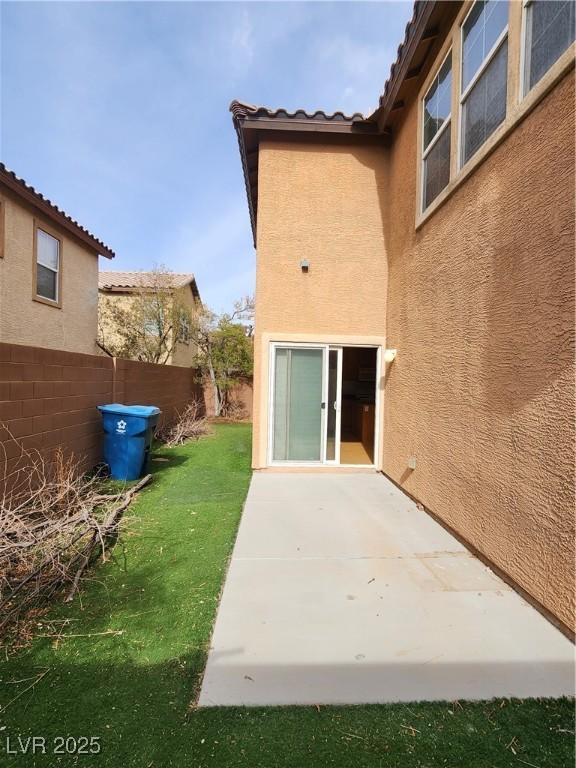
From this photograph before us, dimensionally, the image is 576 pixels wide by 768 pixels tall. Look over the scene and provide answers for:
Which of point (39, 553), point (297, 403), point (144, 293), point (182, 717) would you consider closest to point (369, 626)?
point (182, 717)

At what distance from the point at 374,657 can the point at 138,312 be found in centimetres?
1511

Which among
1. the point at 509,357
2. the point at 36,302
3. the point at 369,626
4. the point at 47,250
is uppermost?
the point at 47,250

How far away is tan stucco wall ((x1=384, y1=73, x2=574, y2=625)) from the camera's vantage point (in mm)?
2934

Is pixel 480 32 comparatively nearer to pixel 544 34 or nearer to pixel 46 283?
pixel 544 34

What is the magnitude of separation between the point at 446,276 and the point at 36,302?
10138 millimetres

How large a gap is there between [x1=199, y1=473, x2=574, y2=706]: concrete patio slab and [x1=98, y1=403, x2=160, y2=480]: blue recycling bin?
290 cm

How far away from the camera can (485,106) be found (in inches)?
166

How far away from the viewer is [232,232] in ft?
49.1

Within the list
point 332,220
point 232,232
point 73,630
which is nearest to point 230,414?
point 232,232

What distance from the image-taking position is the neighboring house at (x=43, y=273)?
27.9 ft

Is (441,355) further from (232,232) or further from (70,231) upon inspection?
(232,232)

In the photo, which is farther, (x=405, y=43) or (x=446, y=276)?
(x=405, y=43)

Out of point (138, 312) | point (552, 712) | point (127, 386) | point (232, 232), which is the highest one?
point (232, 232)

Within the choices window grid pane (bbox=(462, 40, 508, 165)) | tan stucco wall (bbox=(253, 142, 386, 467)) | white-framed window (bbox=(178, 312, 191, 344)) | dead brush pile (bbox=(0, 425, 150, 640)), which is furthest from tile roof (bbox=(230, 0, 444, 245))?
white-framed window (bbox=(178, 312, 191, 344))
